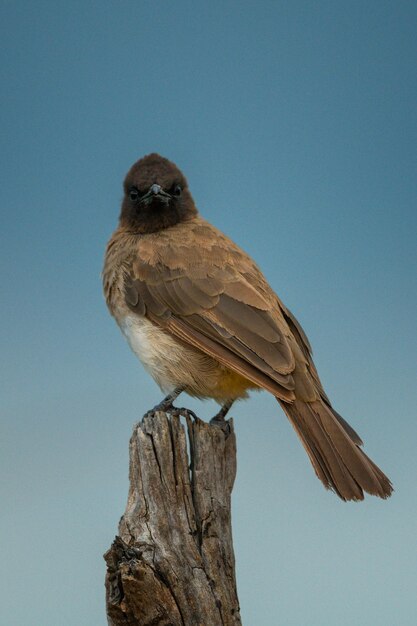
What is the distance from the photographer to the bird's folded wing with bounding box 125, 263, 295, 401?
19.0 feet

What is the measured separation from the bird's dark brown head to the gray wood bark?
238cm

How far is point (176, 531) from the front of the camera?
17.1 ft

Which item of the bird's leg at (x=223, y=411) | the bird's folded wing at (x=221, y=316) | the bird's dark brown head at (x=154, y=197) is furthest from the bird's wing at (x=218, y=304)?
the bird's leg at (x=223, y=411)

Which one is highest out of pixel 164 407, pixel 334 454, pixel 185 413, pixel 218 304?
pixel 218 304

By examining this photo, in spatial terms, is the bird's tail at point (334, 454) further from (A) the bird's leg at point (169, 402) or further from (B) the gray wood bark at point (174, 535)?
(A) the bird's leg at point (169, 402)

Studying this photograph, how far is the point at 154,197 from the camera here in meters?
7.25

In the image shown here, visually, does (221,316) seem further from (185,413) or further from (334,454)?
(334,454)

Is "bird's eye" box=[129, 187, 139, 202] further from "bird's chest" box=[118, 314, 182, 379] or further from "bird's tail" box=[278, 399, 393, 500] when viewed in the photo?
"bird's tail" box=[278, 399, 393, 500]

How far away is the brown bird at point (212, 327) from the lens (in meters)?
5.65

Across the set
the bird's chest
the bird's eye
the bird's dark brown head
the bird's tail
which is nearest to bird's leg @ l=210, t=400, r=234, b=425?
the bird's chest

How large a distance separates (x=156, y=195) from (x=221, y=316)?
1640 millimetres

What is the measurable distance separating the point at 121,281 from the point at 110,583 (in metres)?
2.67

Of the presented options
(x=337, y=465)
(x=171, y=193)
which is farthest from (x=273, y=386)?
(x=171, y=193)

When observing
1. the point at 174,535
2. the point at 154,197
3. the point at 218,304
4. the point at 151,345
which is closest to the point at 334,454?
the point at 174,535
